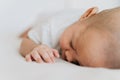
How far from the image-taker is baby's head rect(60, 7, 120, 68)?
2.08 ft

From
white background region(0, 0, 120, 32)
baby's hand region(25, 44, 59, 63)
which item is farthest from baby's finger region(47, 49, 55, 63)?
white background region(0, 0, 120, 32)

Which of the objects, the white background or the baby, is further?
the white background

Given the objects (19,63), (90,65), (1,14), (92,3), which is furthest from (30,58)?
(92,3)

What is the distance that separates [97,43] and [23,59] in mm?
180

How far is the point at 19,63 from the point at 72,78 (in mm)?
156

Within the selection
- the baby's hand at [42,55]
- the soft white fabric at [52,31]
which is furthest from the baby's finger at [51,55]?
the soft white fabric at [52,31]

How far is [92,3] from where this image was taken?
3.95 feet

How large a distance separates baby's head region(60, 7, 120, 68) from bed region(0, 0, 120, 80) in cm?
4

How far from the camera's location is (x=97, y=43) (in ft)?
2.13

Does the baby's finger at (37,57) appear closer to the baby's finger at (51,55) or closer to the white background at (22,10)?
the baby's finger at (51,55)

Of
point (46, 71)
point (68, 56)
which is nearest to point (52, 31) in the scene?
point (68, 56)

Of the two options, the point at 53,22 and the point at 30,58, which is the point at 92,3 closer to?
the point at 53,22

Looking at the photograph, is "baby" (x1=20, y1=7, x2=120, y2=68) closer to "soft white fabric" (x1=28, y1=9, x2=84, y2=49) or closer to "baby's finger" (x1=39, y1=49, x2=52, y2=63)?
"baby's finger" (x1=39, y1=49, x2=52, y2=63)

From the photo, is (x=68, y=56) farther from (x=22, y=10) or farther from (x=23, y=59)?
(x=22, y=10)
